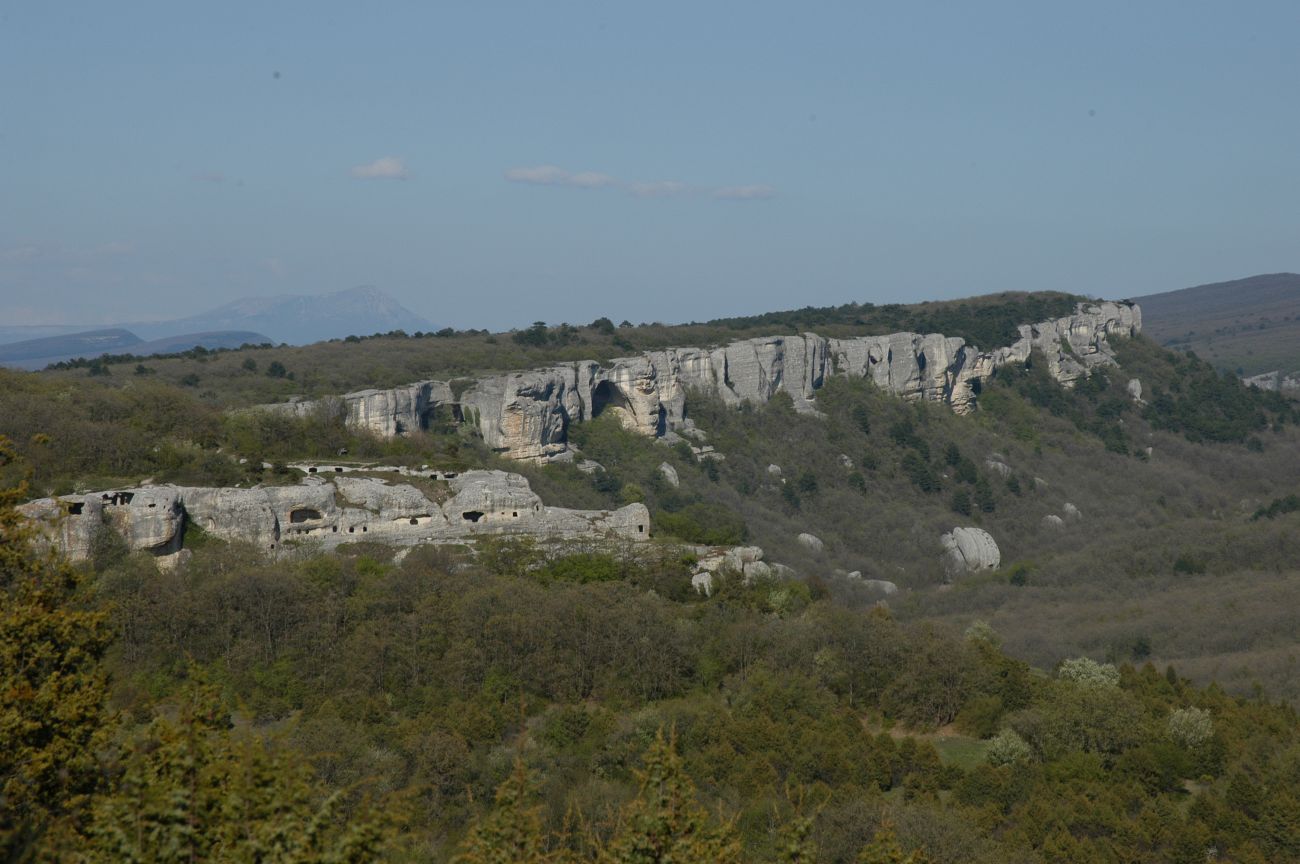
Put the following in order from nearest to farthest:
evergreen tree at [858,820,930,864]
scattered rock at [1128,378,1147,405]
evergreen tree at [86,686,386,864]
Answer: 1. evergreen tree at [86,686,386,864]
2. evergreen tree at [858,820,930,864]
3. scattered rock at [1128,378,1147,405]

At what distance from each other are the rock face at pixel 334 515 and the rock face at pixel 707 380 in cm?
1015

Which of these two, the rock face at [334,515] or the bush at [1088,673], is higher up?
the rock face at [334,515]

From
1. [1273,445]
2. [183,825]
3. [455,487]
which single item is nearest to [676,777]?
[183,825]

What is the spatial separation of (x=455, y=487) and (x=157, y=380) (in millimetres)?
24624

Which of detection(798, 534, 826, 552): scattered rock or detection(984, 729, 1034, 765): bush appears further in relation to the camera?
detection(798, 534, 826, 552): scattered rock

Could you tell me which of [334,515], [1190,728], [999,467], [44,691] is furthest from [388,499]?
[999,467]

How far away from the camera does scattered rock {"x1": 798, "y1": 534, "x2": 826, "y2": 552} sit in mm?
65188

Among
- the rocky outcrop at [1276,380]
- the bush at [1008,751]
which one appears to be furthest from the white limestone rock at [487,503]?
the rocky outcrop at [1276,380]

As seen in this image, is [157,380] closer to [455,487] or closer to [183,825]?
[455,487]

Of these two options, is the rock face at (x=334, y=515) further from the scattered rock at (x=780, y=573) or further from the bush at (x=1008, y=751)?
the bush at (x=1008, y=751)

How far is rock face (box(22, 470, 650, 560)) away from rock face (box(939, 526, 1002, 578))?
100ft

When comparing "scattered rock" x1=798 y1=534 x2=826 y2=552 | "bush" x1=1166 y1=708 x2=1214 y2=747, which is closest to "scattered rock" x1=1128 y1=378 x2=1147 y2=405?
"scattered rock" x1=798 y1=534 x2=826 y2=552

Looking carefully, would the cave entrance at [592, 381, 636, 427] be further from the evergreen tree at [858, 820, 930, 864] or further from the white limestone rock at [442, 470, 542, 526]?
the evergreen tree at [858, 820, 930, 864]

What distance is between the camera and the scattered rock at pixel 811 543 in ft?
214
